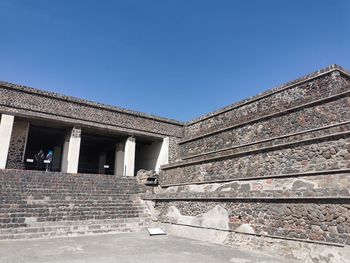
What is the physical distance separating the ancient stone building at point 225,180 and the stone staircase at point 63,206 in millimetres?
30

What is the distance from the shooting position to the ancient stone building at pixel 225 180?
4844mm

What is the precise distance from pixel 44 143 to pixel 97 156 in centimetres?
384

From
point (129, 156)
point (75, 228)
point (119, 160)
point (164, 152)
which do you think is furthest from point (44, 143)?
point (75, 228)

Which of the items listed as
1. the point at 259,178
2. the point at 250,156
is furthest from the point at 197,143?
the point at 259,178

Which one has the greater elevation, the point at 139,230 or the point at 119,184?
the point at 119,184

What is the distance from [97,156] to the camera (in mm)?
20312

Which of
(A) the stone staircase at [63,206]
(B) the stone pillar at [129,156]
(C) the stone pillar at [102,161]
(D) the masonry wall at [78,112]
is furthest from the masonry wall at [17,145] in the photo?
(C) the stone pillar at [102,161]

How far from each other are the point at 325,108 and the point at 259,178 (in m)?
2.93

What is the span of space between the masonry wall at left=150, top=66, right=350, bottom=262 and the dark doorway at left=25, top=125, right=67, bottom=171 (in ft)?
27.1

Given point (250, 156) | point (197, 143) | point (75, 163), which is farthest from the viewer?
point (75, 163)

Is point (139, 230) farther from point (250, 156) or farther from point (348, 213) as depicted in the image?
point (348, 213)

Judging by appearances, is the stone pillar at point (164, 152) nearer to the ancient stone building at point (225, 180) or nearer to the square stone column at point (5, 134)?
the ancient stone building at point (225, 180)

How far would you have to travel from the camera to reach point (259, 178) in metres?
6.91

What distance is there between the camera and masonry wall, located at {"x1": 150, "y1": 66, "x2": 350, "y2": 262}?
4641 mm
